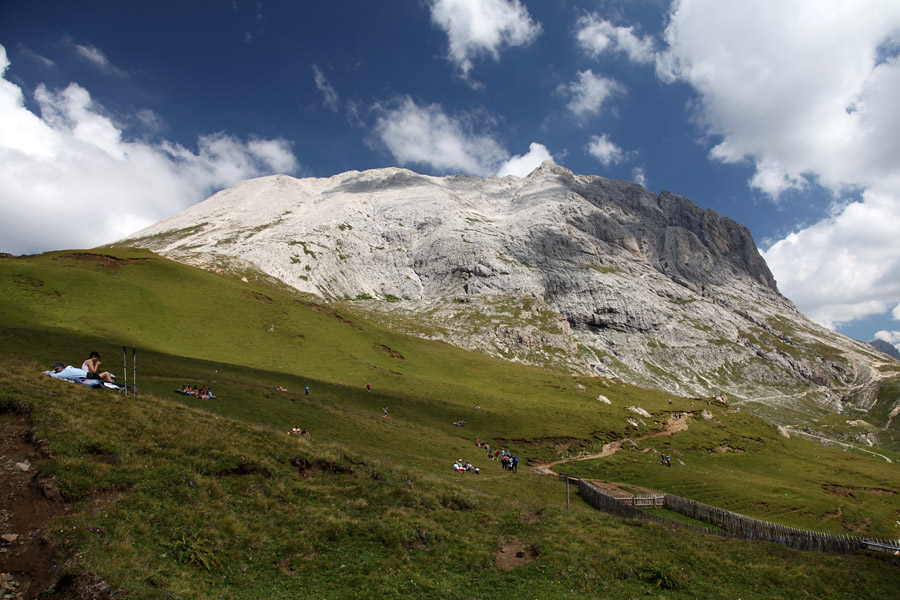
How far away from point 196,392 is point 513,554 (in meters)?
37.7

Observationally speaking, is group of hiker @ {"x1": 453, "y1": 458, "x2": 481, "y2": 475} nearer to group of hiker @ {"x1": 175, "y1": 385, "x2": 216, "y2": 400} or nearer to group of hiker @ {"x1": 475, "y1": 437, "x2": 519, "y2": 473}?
group of hiker @ {"x1": 475, "y1": 437, "x2": 519, "y2": 473}

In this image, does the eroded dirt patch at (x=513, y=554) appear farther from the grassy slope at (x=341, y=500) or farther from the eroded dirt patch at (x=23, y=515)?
the eroded dirt patch at (x=23, y=515)

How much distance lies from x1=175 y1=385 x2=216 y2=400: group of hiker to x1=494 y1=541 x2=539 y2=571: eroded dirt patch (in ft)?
117

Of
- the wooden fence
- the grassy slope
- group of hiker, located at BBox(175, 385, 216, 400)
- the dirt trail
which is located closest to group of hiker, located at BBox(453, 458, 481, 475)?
the grassy slope

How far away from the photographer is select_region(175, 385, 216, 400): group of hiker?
43041mm

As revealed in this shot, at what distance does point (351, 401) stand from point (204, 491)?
43.1 meters

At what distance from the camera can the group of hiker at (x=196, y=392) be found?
141ft

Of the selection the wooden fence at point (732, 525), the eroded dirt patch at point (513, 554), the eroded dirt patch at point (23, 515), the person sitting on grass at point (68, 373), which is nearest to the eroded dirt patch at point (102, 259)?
the person sitting on grass at point (68, 373)

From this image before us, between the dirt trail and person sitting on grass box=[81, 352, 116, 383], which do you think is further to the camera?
the dirt trail

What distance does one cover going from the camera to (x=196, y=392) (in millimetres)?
44000

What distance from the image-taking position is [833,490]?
5769 cm

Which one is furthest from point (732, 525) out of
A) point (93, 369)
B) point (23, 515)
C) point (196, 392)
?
point (196, 392)

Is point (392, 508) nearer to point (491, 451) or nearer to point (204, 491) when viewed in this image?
point (204, 491)

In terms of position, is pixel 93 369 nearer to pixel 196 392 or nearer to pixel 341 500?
pixel 341 500
